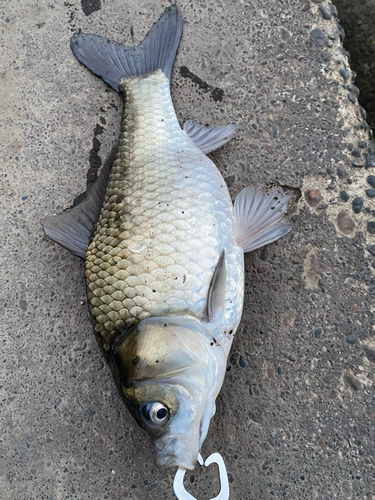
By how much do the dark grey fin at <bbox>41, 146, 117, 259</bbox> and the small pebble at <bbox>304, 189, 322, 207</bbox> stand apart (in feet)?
3.63

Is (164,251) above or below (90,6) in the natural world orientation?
below

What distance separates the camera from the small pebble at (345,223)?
2043 mm

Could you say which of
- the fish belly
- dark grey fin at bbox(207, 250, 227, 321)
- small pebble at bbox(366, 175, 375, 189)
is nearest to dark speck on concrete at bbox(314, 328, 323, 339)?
the fish belly

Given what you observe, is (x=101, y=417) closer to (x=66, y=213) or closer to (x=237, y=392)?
(x=237, y=392)

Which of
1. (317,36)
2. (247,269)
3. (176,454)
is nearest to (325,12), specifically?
(317,36)

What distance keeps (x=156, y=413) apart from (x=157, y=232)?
76cm

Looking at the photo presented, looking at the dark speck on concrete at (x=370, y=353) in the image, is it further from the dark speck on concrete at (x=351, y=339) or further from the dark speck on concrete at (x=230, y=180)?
the dark speck on concrete at (x=230, y=180)

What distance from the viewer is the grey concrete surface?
1.91 m

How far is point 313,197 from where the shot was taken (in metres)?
2.10

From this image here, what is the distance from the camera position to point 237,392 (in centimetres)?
201

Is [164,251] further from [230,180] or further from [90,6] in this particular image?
[90,6]

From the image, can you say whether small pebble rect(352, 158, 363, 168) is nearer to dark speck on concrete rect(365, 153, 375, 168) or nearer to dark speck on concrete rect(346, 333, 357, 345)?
dark speck on concrete rect(365, 153, 375, 168)

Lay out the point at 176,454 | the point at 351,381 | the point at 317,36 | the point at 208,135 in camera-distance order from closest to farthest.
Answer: the point at 176,454, the point at 351,381, the point at 208,135, the point at 317,36

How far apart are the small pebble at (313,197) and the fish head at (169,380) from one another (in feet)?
3.24
